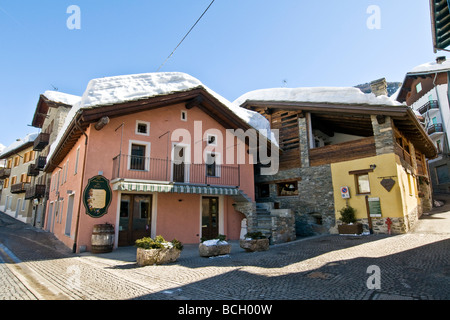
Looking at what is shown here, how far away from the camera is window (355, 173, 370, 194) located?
557 inches

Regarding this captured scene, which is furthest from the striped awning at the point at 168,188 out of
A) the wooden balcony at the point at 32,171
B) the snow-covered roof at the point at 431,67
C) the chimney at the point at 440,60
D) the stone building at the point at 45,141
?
the chimney at the point at 440,60

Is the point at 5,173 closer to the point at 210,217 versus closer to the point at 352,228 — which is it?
the point at 210,217

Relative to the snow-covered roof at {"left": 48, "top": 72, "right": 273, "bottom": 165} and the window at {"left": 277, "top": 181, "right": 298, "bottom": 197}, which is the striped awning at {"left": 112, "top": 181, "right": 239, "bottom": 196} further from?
the window at {"left": 277, "top": 181, "right": 298, "bottom": 197}

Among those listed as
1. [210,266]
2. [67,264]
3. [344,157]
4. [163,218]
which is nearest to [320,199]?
[344,157]

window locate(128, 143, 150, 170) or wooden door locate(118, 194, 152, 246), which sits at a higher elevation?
window locate(128, 143, 150, 170)

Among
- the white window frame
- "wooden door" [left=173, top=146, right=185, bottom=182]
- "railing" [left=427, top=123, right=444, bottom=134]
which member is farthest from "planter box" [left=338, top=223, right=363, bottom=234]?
"railing" [left=427, top=123, right=444, bottom=134]

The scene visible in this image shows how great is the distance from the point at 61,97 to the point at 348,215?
27.1 m

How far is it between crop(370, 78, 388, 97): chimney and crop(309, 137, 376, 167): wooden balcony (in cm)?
322

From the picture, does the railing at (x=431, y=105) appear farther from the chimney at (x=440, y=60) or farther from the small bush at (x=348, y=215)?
the small bush at (x=348, y=215)

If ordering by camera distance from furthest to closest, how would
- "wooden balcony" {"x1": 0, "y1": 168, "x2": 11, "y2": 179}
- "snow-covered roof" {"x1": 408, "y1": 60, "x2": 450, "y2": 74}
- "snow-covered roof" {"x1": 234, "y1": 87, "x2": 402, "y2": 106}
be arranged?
"wooden balcony" {"x1": 0, "y1": 168, "x2": 11, "y2": 179}
"snow-covered roof" {"x1": 408, "y1": 60, "x2": 450, "y2": 74}
"snow-covered roof" {"x1": 234, "y1": 87, "x2": 402, "y2": 106}

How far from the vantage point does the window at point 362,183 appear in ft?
46.4

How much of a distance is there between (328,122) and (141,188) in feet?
41.2
